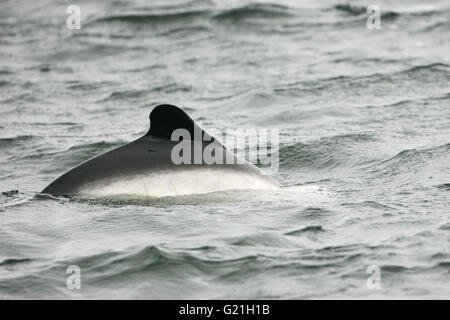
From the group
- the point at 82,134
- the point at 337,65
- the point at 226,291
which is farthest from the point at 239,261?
the point at 337,65

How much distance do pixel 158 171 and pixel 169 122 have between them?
47 cm

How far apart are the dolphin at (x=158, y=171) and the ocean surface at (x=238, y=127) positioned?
0.11 meters

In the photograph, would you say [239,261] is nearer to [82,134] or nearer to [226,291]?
[226,291]

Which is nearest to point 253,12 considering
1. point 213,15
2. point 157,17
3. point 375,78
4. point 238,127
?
point 213,15

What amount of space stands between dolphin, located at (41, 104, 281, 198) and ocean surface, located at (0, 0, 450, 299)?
0.11m

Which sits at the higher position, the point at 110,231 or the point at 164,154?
the point at 164,154

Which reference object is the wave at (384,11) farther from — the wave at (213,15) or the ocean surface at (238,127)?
the wave at (213,15)

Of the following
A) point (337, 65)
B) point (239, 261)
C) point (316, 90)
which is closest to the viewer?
point (239, 261)

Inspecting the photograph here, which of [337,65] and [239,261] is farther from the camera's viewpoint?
[337,65]

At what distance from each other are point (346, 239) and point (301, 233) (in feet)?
1.46

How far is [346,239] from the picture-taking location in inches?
310

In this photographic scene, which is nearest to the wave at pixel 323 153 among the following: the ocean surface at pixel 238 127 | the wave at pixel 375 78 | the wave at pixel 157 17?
the ocean surface at pixel 238 127

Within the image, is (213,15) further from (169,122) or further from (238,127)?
(169,122)

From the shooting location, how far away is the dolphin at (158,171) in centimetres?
878
